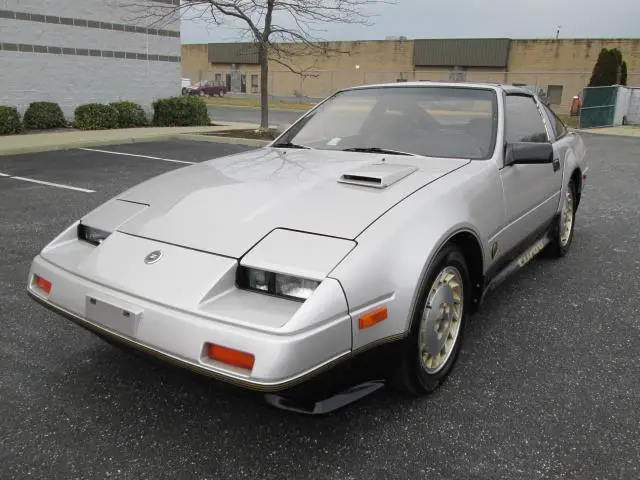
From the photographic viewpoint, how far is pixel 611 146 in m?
15.2

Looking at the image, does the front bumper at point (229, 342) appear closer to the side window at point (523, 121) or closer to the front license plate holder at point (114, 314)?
the front license plate holder at point (114, 314)

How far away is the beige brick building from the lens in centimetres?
3872

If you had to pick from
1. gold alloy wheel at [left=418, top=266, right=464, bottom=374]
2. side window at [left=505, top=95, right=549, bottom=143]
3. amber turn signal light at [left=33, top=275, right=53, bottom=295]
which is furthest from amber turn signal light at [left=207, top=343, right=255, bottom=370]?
side window at [left=505, top=95, right=549, bottom=143]

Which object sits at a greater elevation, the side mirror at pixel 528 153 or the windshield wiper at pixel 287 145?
the side mirror at pixel 528 153

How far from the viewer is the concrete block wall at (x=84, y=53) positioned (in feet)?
46.3

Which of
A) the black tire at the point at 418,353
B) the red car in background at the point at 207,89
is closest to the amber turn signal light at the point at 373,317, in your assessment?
the black tire at the point at 418,353

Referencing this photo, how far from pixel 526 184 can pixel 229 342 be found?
245 cm

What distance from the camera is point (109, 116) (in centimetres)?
1560

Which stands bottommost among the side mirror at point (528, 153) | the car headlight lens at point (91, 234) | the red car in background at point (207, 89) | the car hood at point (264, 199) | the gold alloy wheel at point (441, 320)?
the gold alloy wheel at point (441, 320)

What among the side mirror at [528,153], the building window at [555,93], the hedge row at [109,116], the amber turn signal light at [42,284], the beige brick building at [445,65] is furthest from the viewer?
the beige brick building at [445,65]

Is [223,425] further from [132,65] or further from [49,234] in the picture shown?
[132,65]

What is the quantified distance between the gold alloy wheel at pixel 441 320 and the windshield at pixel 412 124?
3.00ft

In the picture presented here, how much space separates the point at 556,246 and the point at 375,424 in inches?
118

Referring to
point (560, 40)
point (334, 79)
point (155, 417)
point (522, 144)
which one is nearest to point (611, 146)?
point (522, 144)
